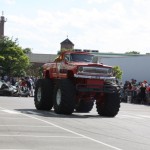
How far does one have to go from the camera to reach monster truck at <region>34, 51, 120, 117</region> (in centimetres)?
2083

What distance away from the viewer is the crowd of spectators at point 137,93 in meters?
37.9

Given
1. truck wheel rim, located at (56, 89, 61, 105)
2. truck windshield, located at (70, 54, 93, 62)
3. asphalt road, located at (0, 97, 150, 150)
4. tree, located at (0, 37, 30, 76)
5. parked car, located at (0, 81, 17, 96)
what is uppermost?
tree, located at (0, 37, 30, 76)

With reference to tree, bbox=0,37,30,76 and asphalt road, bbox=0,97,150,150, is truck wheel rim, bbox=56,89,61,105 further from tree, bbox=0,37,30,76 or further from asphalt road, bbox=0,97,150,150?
tree, bbox=0,37,30,76

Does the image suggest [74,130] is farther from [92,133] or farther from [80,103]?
[80,103]

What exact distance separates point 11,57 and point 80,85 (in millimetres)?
72168

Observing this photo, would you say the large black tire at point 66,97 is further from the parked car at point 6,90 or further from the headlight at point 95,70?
the parked car at point 6,90

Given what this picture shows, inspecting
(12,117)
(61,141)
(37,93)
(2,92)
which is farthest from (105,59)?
(61,141)

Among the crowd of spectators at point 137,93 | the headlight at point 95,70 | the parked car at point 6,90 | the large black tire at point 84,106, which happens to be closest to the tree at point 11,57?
the parked car at point 6,90

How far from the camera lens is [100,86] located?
21297 mm

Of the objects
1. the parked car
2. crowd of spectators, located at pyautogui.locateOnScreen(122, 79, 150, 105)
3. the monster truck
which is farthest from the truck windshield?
the parked car

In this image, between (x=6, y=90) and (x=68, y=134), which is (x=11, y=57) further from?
(x=68, y=134)

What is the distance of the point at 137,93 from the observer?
1539 inches

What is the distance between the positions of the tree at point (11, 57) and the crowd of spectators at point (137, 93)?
163ft

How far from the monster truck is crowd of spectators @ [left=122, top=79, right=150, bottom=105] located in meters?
15.4
